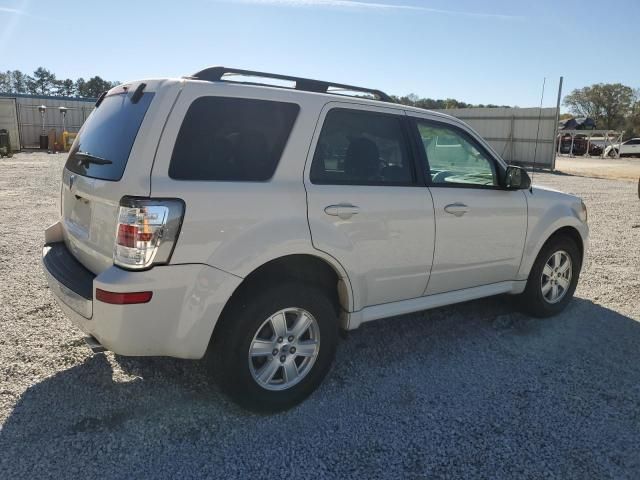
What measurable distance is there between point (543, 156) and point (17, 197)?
22.1 metres

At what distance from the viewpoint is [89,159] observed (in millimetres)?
3186

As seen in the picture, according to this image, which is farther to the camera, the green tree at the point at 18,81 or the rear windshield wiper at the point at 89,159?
the green tree at the point at 18,81

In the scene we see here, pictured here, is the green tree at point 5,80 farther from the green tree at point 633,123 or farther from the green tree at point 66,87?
the green tree at point 633,123

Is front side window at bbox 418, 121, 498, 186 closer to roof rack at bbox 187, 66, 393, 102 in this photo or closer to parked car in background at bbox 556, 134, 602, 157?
roof rack at bbox 187, 66, 393, 102

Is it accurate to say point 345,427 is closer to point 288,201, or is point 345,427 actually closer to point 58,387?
point 288,201

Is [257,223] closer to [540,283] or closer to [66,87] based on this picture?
[540,283]

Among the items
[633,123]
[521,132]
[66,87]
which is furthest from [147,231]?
[66,87]

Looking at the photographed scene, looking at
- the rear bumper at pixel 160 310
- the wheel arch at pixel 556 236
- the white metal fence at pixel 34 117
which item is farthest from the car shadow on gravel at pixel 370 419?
the white metal fence at pixel 34 117

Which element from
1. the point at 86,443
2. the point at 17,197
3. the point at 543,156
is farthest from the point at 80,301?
the point at 543,156

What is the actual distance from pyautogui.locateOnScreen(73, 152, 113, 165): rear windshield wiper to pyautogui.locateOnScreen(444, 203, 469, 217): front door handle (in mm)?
2341

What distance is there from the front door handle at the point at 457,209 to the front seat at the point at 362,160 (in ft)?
2.16

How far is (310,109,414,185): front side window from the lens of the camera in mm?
3359

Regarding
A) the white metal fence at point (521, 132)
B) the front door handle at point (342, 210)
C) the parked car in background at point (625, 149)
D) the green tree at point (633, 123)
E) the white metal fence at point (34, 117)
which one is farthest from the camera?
the green tree at point (633, 123)

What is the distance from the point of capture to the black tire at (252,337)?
2.97 metres
